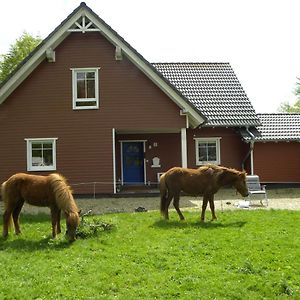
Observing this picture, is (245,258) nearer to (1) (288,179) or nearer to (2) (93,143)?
(2) (93,143)

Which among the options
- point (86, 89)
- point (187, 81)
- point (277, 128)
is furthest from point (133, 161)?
point (277, 128)

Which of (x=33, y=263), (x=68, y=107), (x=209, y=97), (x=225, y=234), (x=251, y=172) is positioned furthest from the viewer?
(x=209, y=97)

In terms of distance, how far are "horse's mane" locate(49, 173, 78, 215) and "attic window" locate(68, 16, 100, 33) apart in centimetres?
882

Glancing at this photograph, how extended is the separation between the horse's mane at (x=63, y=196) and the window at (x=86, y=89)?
26.6ft

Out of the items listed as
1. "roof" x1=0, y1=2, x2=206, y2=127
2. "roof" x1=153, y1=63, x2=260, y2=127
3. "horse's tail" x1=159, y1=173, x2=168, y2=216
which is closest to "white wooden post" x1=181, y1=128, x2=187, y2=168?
"roof" x1=0, y1=2, x2=206, y2=127

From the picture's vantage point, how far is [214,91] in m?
22.0

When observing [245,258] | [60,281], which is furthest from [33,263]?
[245,258]

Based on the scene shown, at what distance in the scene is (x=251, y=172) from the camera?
20172 millimetres

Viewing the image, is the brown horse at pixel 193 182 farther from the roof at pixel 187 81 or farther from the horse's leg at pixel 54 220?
the roof at pixel 187 81

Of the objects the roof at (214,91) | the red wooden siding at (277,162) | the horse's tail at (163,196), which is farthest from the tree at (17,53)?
the horse's tail at (163,196)

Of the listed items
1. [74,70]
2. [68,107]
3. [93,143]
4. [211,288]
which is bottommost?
[211,288]

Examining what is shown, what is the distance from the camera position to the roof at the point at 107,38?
53.6 ft

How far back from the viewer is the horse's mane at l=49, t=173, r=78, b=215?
8.86m

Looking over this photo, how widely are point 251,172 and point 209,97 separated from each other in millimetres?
4299
